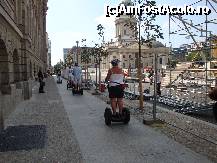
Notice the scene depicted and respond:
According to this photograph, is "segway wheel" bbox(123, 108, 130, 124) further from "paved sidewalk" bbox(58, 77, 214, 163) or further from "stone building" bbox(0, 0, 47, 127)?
"stone building" bbox(0, 0, 47, 127)

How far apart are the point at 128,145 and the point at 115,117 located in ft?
9.79

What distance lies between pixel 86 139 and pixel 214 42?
7532 mm

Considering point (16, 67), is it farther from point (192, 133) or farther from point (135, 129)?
point (192, 133)

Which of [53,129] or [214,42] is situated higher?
[214,42]

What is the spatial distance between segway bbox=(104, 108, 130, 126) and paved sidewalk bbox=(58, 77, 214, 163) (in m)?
0.16

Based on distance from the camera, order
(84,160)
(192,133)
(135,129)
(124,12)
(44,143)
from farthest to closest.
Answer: (124,12) < (135,129) < (192,133) < (44,143) < (84,160)

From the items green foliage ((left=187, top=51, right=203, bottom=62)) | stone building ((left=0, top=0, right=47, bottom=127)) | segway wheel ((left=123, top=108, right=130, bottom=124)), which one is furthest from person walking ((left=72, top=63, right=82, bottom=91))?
segway wheel ((left=123, top=108, right=130, bottom=124))

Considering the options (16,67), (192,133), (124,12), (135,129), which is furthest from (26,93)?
(192,133)

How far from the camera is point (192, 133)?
9.65 meters

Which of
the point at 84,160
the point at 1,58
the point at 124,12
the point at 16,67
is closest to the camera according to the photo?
the point at 84,160

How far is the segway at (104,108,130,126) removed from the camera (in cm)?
1111

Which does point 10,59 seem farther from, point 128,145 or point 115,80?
point 128,145

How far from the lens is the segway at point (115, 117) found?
36.4ft

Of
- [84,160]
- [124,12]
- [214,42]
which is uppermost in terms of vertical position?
[124,12]
